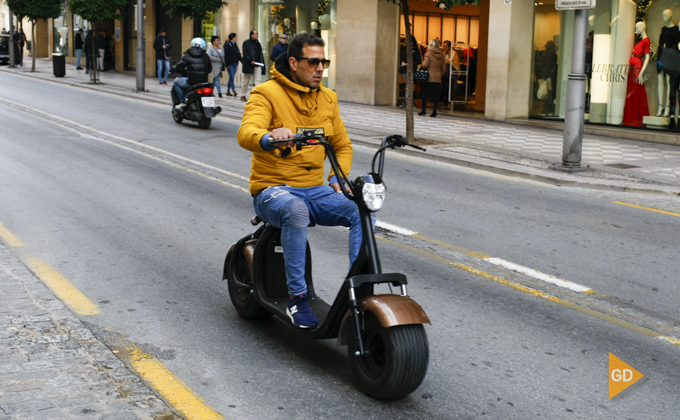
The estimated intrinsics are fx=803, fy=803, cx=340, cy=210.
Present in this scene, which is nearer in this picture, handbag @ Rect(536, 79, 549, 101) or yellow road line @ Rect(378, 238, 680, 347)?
yellow road line @ Rect(378, 238, 680, 347)

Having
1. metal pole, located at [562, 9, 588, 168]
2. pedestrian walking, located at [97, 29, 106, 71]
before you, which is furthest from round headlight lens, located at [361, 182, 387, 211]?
pedestrian walking, located at [97, 29, 106, 71]

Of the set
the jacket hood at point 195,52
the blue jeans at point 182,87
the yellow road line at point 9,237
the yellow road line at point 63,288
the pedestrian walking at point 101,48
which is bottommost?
the yellow road line at point 63,288

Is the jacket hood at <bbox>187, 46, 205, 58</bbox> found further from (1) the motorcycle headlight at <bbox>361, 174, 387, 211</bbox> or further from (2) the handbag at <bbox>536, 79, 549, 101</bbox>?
(1) the motorcycle headlight at <bbox>361, 174, 387, 211</bbox>

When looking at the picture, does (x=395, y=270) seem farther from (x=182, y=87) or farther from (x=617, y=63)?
(x=617, y=63)

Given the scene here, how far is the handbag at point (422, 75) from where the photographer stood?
20203 mm

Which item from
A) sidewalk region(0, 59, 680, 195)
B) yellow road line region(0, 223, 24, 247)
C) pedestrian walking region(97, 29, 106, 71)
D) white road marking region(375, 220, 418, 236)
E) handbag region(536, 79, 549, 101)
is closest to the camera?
yellow road line region(0, 223, 24, 247)

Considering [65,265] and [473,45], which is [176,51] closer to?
[473,45]

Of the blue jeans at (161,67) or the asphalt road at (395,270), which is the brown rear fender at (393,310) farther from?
the blue jeans at (161,67)

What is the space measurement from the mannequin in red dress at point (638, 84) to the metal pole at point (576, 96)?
608 cm

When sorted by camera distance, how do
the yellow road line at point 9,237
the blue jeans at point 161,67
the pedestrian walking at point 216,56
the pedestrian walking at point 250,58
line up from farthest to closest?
the blue jeans at point 161,67
the pedestrian walking at point 250,58
the pedestrian walking at point 216,56
the yellow road line at point 9,237

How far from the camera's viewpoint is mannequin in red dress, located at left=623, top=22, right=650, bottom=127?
17.4m

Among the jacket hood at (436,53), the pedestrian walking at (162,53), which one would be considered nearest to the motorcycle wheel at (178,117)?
the jacket hood at (436,53)

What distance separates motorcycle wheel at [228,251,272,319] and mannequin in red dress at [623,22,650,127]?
47.5ft

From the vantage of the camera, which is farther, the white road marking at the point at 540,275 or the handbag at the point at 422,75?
the handbag at the point at 422,75
